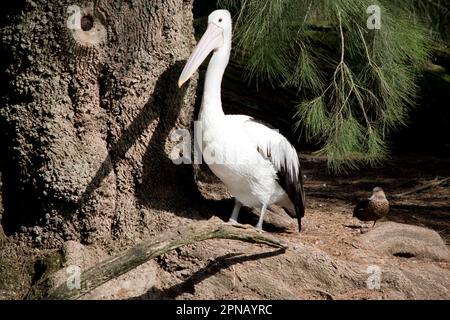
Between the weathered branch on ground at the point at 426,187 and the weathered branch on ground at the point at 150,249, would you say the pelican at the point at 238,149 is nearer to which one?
the weathered branch on ground at the point at 150,249

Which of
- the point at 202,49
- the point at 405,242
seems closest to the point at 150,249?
the point at 202,49

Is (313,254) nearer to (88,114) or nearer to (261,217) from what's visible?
(261,217)

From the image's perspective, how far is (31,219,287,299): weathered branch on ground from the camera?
4.05 m

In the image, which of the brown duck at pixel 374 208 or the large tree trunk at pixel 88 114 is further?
the brown duck at pixel 374 208

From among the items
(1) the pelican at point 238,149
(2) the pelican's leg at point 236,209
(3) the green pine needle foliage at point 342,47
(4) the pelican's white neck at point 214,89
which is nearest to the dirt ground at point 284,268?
(2) the pelican's leg at point 236,209

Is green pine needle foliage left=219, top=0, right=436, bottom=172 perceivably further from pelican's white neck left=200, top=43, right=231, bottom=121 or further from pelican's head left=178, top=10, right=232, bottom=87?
pelican's white neck left=200, top=43, right=231, bottom=121

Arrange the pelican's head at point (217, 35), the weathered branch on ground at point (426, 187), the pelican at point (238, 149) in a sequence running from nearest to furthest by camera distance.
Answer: the pelican at point (238, 149) < the pelican's head at point (217, 35) < the weathered branch on ground at point (426, 187)

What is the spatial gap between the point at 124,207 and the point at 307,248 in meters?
1.23

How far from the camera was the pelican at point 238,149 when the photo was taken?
4.96m

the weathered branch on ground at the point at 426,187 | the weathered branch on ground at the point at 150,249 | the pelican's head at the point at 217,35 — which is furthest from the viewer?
the weathered branch on ground at the point at 426,187

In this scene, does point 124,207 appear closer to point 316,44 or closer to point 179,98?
point 179,98

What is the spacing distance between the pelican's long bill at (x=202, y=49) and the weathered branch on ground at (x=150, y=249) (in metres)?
0.99

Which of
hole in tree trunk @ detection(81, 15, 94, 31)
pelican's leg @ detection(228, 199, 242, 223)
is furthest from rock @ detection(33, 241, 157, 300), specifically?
hole in tree trunk @ detection(81, 15, 94, 31)

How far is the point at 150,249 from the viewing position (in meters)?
4.16
